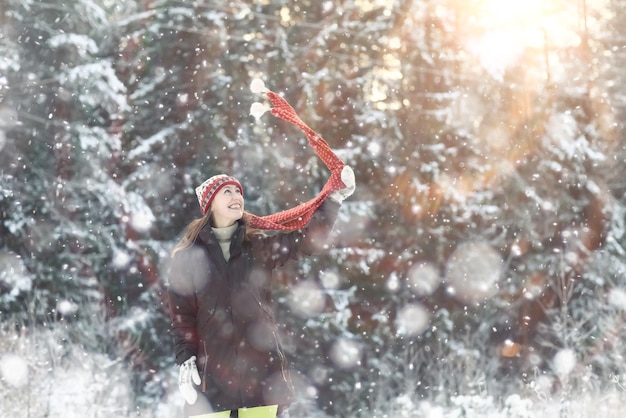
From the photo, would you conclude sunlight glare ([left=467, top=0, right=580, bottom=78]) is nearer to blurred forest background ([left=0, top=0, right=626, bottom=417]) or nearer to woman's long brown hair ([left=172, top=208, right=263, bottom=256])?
blurred forest background ([left=0, top=0, right=626, bottom=417])

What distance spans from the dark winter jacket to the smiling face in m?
0.08

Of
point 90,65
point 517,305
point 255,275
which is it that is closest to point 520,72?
point 517,305

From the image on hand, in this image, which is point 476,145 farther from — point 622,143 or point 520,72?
point 622,143

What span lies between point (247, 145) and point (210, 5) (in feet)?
6.17

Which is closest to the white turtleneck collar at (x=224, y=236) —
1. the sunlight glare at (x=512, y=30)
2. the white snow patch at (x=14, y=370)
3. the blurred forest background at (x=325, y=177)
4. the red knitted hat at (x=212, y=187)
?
the red knitted hat at (x=212, y=187)

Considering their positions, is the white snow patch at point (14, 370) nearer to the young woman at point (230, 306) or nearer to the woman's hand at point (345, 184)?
the young woman at point (230, 306)

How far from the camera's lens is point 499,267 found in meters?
9.77

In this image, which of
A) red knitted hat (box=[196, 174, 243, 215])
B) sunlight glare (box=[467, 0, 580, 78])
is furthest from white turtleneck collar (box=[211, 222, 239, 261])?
sunlight glare (box=[467, 0, 580, 78])

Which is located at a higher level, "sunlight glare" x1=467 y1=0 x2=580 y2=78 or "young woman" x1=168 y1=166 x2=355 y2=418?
"young woman" x1=168 y1=166 x2=355 y2=418

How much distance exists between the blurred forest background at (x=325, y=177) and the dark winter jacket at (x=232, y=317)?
5.21 m

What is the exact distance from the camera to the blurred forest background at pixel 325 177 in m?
8.88

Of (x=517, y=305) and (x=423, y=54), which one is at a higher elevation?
(x=423, y=54)

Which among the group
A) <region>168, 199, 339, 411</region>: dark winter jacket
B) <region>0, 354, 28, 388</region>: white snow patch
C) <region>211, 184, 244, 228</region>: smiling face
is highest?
<region>211, 184, 244, 228</region>: smiling face

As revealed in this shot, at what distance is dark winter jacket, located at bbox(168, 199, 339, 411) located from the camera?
132 inches
